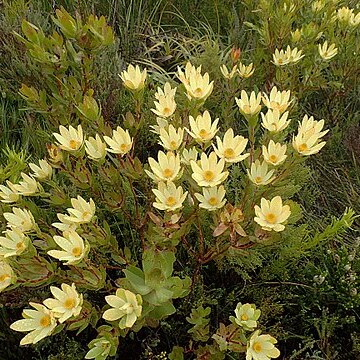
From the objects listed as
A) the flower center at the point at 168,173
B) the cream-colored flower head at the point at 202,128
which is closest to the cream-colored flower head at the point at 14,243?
the flower center at the point at 168,173

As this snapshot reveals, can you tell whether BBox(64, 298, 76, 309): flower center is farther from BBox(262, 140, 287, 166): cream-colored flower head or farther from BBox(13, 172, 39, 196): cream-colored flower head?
BBox(262, 140, 287, 166): cream-colored flower head

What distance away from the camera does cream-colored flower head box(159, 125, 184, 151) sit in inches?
50.2

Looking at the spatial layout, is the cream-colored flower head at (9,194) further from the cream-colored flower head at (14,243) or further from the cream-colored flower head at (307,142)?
the cream-colored flower head at (307,142)

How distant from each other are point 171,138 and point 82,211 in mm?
274

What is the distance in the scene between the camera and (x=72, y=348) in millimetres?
1458

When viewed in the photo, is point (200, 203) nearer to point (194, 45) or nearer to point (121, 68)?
point (121, 68)

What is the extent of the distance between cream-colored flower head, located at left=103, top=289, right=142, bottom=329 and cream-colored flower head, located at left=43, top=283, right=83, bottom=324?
6 centimetres

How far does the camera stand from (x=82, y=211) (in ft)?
4.09

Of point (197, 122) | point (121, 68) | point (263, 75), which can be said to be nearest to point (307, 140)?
point (197, 122)

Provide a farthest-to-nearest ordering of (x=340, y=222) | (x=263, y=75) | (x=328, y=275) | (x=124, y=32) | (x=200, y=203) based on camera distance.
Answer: (x=124, y=32)
(x=263, y=75)
(x=328, y=275)
(x=340, y=222)
(x=200, y=203)

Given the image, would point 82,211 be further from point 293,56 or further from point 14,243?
point 293,56

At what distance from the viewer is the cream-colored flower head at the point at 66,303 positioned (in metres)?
1.10

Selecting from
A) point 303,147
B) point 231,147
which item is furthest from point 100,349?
point 303,147

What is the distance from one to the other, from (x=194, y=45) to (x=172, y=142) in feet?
5.20
